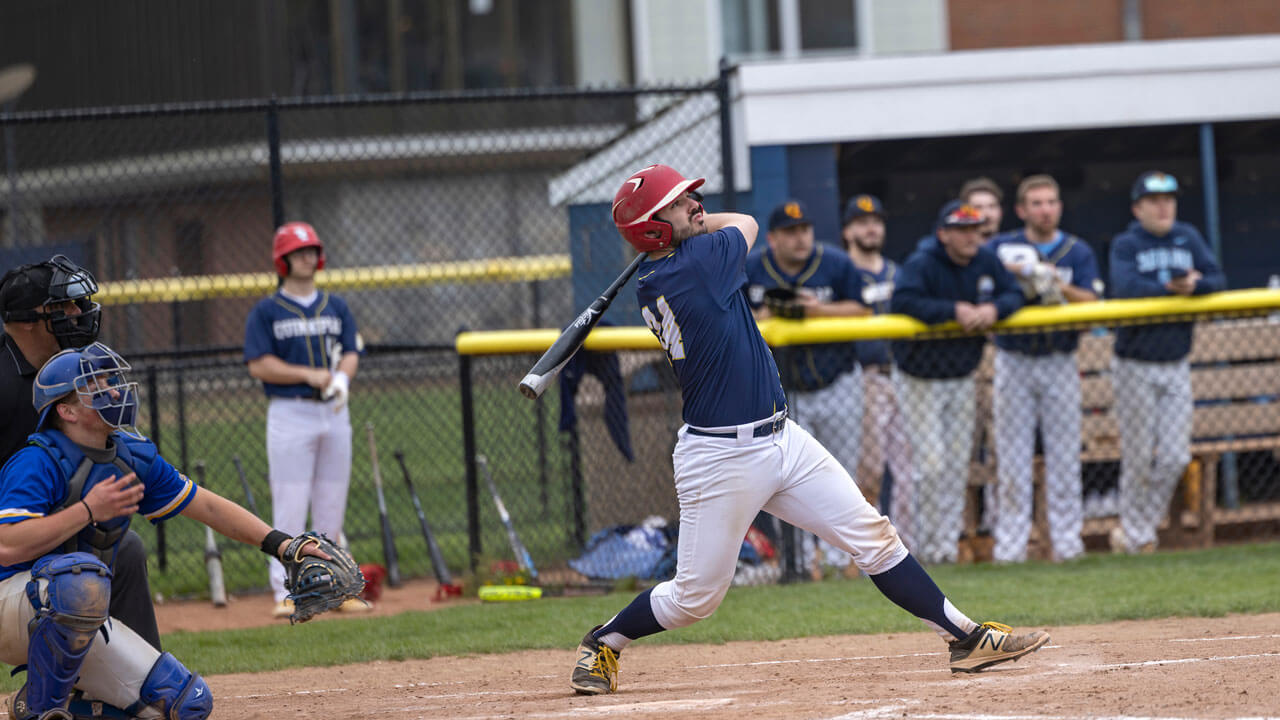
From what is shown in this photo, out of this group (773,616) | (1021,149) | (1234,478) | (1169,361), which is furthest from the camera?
(1021,149)

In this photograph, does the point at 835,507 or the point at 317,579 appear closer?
the point at 317,579

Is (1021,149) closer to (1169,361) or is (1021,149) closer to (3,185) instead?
(1169,361)

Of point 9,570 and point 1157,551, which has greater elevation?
point 9,570

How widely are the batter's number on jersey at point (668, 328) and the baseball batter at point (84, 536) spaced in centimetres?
146

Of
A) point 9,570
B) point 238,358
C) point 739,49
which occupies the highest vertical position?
point 739,49

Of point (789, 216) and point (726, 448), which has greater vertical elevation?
point (789, 216)

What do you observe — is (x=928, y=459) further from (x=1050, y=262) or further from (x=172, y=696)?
(x=172, y=696)

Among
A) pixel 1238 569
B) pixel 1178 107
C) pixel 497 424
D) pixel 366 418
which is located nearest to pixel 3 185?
pixel 366 418

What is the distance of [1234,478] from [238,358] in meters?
6.45

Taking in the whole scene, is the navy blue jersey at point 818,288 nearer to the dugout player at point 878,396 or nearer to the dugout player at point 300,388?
Answer: the dugout player at point 878,396

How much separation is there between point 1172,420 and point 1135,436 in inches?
8.6

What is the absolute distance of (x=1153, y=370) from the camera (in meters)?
7.59

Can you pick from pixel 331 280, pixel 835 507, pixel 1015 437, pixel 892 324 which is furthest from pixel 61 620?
pixel 331 280

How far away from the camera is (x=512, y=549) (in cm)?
777
